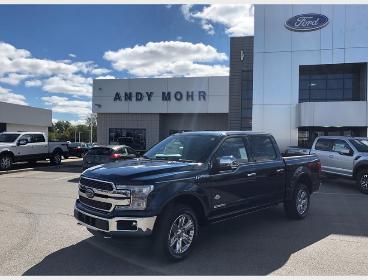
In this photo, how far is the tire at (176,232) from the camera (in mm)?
5045

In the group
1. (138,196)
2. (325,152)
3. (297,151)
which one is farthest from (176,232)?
(297,151)

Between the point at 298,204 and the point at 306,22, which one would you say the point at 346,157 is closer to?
the point at 298,204

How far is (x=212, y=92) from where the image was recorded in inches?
1293

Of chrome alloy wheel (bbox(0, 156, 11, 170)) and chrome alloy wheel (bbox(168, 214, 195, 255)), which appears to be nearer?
chrome alloy wheel (bbox(168, 214, 195, 255))

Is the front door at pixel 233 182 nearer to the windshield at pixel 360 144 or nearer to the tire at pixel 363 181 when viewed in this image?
the tire at pixel 363 181

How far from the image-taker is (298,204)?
26.5 ft

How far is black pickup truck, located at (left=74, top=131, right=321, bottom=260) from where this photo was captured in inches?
196

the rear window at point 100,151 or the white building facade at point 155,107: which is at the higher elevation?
the white building facade at point 155,107

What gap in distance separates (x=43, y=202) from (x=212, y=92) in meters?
24.7

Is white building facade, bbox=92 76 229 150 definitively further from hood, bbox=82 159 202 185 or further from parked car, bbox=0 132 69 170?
hood, bbox=82 159 202 185

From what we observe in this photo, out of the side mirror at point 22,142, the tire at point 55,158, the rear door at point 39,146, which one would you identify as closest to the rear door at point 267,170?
the side mirror at point 22,142

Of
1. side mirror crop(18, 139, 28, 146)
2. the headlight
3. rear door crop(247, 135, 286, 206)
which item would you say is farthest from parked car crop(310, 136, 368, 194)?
side mirror crop(18, 139, 28, 146)

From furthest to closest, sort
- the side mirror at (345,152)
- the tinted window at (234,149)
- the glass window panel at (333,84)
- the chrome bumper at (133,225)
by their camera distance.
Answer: the glass window panel at (333,84), the side mirror at (345,152), the tinted window at (234,149), the chrome bumper at (133,225)

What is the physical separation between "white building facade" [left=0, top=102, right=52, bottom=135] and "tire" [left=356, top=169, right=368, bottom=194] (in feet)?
120
